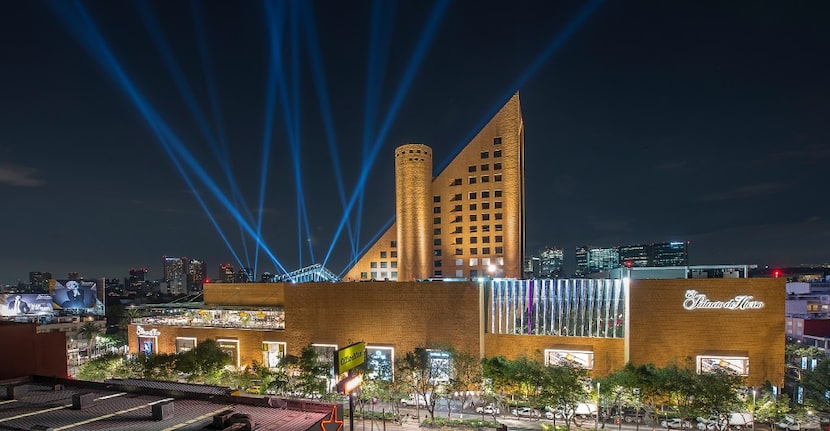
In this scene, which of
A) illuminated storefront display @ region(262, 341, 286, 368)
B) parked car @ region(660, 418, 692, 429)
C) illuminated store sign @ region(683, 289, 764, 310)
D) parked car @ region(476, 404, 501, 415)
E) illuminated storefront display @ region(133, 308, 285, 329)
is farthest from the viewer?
illuminated storefront display @ region(133, 308, 285, 329)

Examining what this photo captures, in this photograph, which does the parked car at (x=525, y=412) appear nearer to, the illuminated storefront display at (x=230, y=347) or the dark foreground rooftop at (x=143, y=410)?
the dark foreground rooftop at (x=143, y=410)

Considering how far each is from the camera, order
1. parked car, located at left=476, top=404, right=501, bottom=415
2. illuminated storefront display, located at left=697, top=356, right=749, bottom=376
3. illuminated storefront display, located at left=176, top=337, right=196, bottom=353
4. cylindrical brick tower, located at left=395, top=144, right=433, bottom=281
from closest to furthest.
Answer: illuminated storefront display, located at left=697, top=356, right=749, bottom=376
parked car, located at left=476, top=404, right=501, bottom=415
illuminated storefront display, located at left=176, top=337, right=196, bottom=353
cylindrical brick tower, located at left=395, top=144, right=433, bottom=281

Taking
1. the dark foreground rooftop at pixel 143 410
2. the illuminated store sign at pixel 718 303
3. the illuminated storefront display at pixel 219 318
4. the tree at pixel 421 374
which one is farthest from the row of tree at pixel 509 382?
the dark foreground rooftop at pixel 143 410

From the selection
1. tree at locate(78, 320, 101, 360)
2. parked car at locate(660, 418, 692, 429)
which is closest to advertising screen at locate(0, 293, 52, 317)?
tree at locate(78, 320, 101, 360)

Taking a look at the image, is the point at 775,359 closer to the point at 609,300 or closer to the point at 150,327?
the point at 609,300

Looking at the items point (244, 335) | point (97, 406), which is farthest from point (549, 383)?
point (244, 335)

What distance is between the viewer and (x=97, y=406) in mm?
18359

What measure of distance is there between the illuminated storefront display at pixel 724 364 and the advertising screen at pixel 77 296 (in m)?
80.9

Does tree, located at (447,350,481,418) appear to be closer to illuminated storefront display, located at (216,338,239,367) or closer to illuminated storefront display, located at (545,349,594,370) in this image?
illuminated storefront display, located at (545,349,594,370)

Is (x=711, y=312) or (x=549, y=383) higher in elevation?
(x=711, y=312)

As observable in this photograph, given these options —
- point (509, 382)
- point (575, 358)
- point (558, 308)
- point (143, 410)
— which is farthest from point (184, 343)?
point (575, 358)

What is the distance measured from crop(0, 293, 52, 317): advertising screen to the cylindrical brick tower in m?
53.1

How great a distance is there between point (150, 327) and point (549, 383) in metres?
47.9

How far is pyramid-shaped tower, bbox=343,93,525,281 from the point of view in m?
68.9
